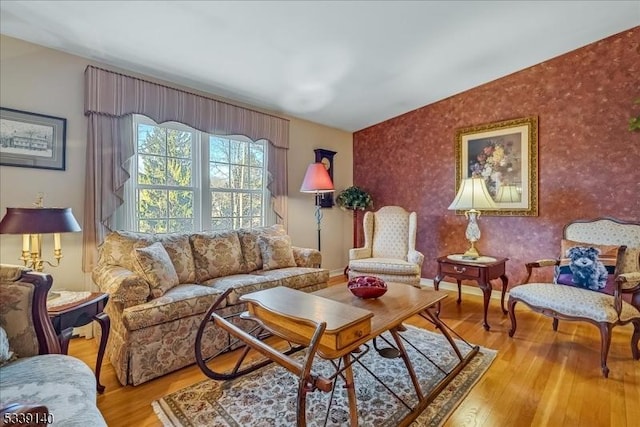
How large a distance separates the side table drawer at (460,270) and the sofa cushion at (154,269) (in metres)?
2.50

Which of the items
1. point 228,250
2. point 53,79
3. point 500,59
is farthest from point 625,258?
point 53,79

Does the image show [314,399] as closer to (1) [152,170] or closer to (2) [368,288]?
(2) [368,288]

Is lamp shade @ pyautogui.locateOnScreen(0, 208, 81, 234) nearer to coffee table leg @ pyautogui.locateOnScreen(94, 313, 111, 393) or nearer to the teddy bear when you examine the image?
coffee table leg @ pyautogui.locateOnScreen(94, 313, 111, 393)

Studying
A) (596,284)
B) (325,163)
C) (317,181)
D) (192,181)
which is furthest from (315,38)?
(596,284)

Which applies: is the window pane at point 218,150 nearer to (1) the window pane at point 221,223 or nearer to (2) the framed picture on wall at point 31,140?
(1) the window pane at point 221,223

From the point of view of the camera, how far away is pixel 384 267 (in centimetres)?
345

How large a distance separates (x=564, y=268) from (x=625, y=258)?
0.46 m

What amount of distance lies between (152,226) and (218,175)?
892 mm

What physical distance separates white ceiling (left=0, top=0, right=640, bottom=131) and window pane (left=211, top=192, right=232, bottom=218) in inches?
43.9

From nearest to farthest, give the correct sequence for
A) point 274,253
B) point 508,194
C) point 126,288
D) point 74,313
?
point 74,313 → point 126,288 → point 274,253 → point 508,194

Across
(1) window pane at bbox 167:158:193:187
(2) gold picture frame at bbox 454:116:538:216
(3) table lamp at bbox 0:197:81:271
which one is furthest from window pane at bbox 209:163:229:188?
(2) gold picture frame at bbox 454:116:538:216

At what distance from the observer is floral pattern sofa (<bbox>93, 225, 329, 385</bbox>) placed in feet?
6.66

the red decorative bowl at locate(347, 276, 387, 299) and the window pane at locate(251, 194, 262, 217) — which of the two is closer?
the red decorative bowl at locate(347, 276, 387, 299)

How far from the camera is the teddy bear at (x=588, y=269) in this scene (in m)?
2.57
